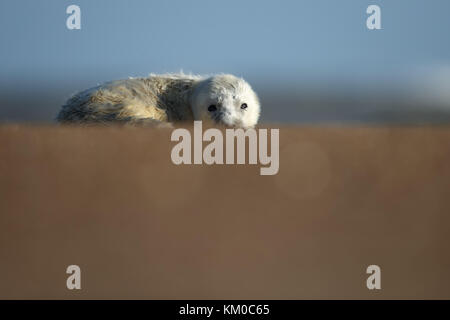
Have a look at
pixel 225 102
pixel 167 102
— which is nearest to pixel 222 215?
pixel 225 102

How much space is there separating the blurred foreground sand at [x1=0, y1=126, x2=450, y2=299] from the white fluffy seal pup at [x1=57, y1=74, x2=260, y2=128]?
397cm

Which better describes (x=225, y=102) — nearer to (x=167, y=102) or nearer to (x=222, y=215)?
(x=167, y=102)

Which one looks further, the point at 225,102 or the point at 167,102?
the point at 167,102

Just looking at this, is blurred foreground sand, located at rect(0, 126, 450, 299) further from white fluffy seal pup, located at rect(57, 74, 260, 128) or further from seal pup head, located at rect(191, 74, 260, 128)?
seal pup head, located at rect(191, 74, 260, 128)

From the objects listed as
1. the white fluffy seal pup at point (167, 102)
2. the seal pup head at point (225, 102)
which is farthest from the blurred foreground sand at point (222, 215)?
the seal pup head at point (225, 102)

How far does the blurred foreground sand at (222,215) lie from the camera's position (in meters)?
2.07

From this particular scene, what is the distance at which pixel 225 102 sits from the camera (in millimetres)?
7016

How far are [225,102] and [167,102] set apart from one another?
0.79 m

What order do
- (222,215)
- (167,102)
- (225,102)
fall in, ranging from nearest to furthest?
(222,215)
(225,102)
(167,102)

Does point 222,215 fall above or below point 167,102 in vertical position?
below

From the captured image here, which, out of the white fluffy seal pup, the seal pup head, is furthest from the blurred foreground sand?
the seal pup head

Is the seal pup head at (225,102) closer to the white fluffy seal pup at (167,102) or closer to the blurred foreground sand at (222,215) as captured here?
the white fluffy seal pup at (167,102)

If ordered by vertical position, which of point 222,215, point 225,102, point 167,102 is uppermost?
point 167,102

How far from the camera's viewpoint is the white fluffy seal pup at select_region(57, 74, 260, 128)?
6527 millimetres
